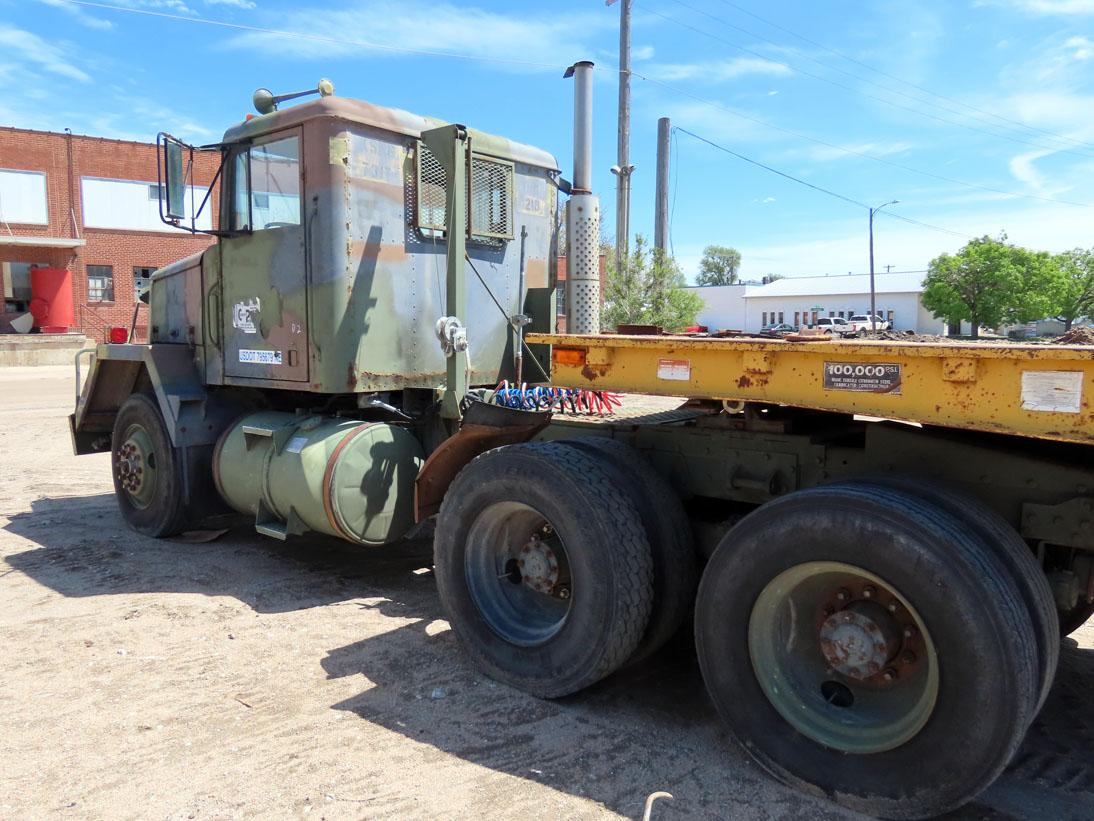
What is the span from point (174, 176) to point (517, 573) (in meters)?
3.78

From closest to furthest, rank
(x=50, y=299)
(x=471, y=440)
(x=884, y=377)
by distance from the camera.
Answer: (x=884, y=377)
(x=471, y=440)
(x=50, y=299)

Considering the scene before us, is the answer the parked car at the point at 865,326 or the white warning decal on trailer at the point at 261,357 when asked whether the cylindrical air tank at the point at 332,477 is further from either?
the parked car at the point at 865,326

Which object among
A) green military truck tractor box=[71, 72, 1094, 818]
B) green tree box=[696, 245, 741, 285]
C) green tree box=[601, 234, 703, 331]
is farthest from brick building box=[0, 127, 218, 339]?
green tree box=[696, 245, 741, 285]

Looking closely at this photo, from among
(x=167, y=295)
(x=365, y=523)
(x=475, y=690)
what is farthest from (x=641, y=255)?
(x=475, y=690)

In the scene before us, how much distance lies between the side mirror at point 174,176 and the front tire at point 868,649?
4626 mm

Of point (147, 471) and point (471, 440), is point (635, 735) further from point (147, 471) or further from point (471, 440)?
point (147, 471)

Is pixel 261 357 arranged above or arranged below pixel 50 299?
below

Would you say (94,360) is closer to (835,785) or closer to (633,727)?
(633,727)

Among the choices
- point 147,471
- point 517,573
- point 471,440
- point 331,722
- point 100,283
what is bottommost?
point 331,722

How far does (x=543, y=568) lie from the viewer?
4.05 meters

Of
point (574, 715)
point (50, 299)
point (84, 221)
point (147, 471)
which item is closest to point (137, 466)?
point (147, 471)

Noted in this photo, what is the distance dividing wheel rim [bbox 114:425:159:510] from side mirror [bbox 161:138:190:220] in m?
1.88

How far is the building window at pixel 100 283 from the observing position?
114 ft

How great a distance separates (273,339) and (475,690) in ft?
9.74
